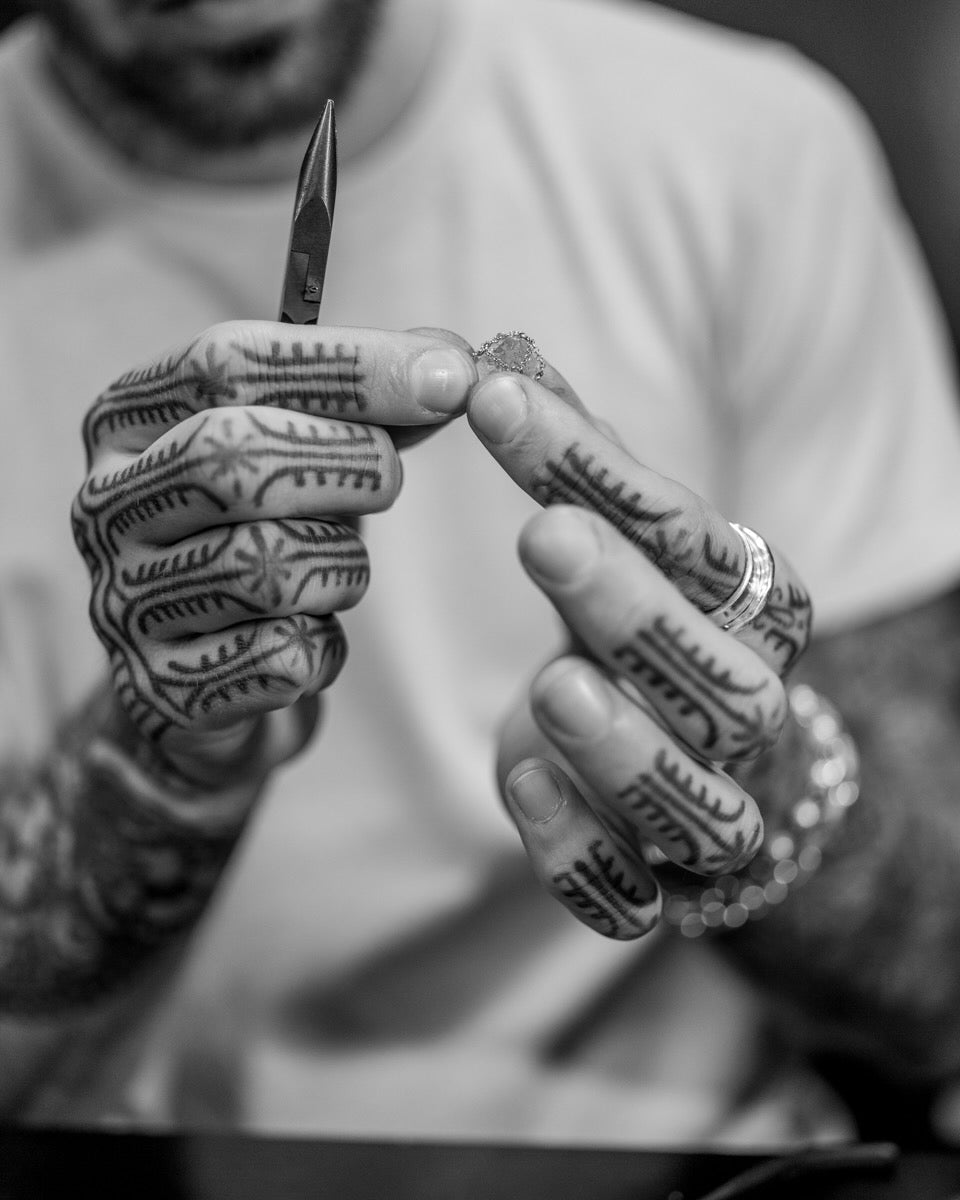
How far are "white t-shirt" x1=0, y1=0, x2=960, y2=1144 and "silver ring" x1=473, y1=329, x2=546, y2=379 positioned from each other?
11.8 inches

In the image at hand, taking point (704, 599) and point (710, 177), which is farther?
point (710, 177)

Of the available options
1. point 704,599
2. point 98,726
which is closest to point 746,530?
point 704,599

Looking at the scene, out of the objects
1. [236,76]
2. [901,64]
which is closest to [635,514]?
[236,76]

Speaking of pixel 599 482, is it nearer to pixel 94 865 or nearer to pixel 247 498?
pixel 247 498

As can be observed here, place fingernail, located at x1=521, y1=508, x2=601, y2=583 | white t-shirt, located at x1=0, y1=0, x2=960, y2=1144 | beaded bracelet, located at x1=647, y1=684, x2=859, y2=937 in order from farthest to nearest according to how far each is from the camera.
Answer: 1. white t-shirt, located at x1=0, y1=0, x2=960, y2=1144
2. beaded bracelet, located at x1=647, y1=684, x2=859, y2=937
3. fingernail, located at x1=521, y1=508, x2=601, y2=583

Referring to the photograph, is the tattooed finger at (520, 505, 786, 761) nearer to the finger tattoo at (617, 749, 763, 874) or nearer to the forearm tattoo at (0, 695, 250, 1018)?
the finger tattoo at (617, 749, 763, 874)

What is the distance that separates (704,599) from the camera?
0.40 metres

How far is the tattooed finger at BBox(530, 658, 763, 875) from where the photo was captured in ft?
1.15

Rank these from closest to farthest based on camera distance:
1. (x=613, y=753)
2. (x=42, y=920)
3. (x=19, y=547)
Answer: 1. (x=613, y=753)
2. (x=42, y=920)
3. (x=19, y=547)

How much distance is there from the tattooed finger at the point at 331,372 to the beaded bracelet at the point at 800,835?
0.31 metres

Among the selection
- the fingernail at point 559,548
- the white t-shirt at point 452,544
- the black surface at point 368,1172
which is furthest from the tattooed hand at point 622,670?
the white t-shirt at point 452,544

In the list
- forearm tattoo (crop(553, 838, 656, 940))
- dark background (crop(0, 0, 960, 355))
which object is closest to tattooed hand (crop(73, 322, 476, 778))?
forearm tattoo (crop(553, 838, 656, 940))

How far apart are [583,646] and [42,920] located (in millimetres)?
332

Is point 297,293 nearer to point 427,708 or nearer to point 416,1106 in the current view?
point 427,708
